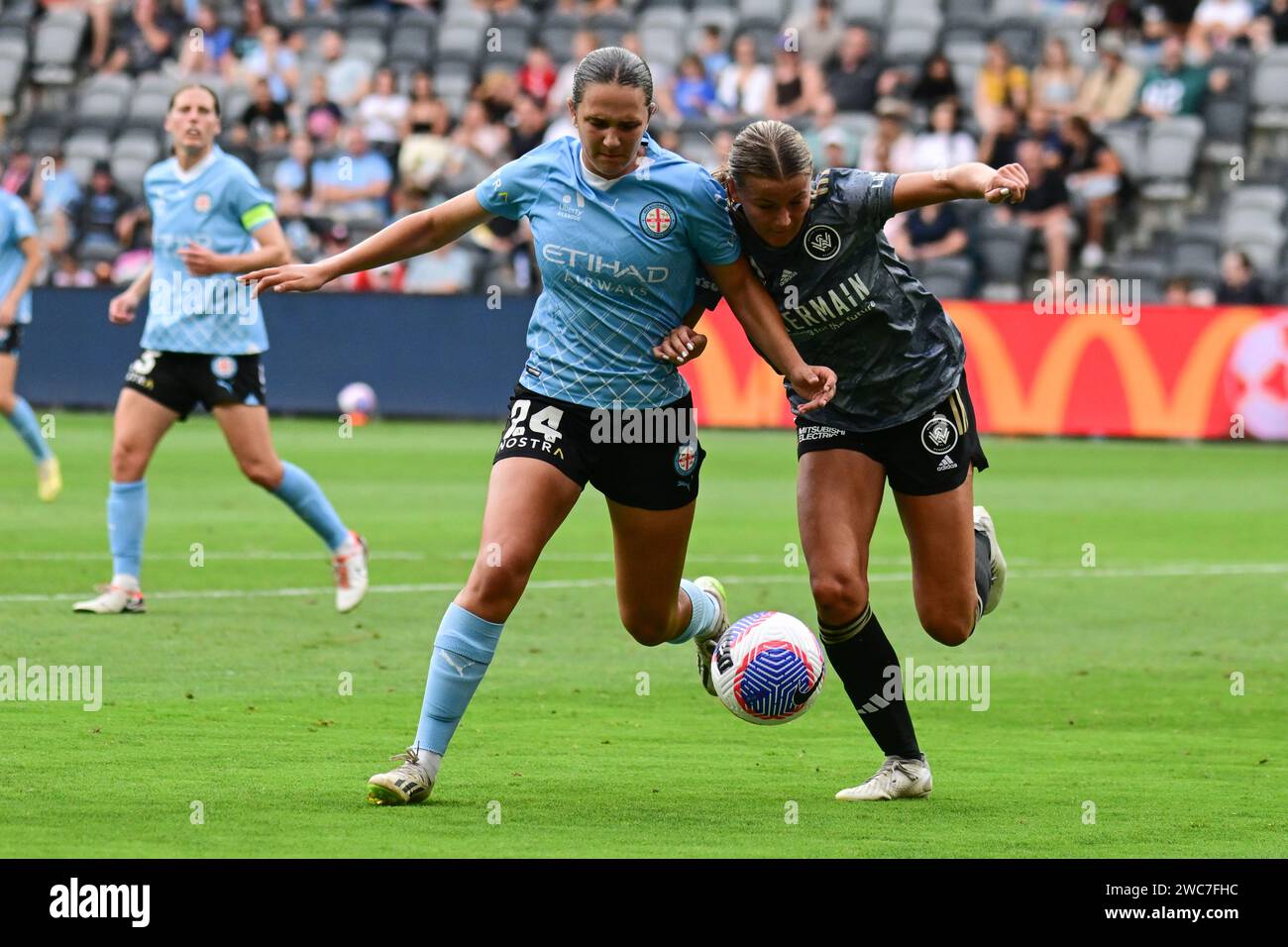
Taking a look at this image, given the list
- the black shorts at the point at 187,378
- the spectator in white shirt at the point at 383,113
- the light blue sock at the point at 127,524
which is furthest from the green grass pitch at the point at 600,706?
the spectator in white shirt at the point at 383,113

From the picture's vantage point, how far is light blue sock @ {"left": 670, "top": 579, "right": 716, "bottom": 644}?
843 centimetres

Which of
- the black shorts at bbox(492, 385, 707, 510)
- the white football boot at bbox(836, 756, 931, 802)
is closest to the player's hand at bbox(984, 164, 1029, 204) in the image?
the black shorts at bbox(492, 385, 707, 510)

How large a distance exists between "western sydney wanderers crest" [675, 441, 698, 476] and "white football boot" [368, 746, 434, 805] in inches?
53.5

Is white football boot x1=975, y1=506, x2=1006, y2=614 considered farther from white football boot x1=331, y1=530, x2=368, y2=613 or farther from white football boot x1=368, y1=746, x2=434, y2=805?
white football boot x1=331, y1=530, x2=368, y2=613

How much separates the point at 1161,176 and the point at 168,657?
18.9 metres

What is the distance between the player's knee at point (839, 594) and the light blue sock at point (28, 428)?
1113 cm

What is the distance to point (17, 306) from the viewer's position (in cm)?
1706

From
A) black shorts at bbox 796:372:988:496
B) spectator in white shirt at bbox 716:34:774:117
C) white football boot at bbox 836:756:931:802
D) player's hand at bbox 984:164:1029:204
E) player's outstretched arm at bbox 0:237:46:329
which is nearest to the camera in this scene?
player's hand at bbox 984:164:1029:204

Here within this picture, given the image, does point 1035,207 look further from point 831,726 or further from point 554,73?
point 831,726

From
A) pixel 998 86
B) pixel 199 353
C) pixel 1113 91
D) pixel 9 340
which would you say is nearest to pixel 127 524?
pixel 199 353

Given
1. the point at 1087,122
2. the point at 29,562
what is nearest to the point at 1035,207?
the point at 1087,122

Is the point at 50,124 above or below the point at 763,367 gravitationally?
above

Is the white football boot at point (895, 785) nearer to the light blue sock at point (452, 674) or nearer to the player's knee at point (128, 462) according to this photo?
the light blue sock at point (452, 674)

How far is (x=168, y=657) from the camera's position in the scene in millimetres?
10250
